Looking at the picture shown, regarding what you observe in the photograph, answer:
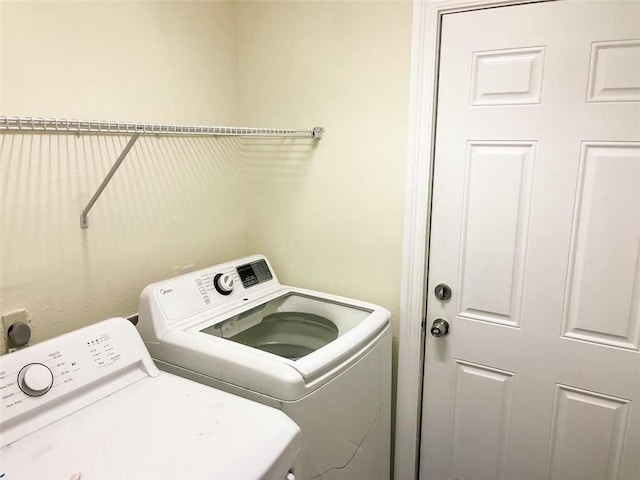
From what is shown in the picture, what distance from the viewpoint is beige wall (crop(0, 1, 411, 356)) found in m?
1.37

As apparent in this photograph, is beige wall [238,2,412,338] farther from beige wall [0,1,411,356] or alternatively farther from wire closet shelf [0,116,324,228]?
wire closet shelf [0,116,324,228]

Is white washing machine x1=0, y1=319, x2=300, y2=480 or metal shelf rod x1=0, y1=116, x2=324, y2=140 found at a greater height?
metal shelf rod x1=0, y1=116, x2=324, y2=140

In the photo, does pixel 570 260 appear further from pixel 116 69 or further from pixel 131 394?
pixel 116 69

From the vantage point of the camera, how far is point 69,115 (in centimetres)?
144

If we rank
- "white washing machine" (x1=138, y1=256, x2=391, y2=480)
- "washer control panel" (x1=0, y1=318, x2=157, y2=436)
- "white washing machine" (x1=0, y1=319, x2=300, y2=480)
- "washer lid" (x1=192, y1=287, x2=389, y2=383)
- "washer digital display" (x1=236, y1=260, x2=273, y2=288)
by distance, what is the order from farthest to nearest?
"washer digital display" (x1=236, y1=260, x2=273, y2=288) → "washer lid" (x1=192, y1=287, x2=389, y2=383) → "white washing machine" (x1=138, y1=256, x2=391, y2=480) → "washer control panel" (x1=0, y1=318, x2=157, y2=436) → "white washing machine" (x1=0, y1=319, x2=300, y2=480)

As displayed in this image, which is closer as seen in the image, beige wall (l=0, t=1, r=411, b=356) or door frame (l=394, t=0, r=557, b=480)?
beige wall (l=0, t=1, r=411, b=356)

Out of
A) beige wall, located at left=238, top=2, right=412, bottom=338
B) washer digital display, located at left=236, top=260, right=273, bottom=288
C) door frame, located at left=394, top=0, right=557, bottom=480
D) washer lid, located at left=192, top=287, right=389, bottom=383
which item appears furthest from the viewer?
washer digital display, located at left=236, top=260, right=273, bottom=288

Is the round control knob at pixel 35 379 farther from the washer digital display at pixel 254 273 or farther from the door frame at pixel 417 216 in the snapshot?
the door frame at pixel 417 216

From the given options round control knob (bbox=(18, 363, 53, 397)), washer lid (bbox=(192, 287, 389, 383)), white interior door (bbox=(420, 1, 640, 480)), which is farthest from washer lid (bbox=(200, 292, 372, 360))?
round control knob (bbox=(18, 363, 53, 397))

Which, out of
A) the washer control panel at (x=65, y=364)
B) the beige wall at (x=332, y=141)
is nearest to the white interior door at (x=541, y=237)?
the beige wall at (x=332, y=141)

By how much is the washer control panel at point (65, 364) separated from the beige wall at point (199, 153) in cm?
27

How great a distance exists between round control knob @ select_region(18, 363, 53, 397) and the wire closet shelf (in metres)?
0.52

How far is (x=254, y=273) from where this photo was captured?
76.0 inches

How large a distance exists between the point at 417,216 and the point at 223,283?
30.8 inches
